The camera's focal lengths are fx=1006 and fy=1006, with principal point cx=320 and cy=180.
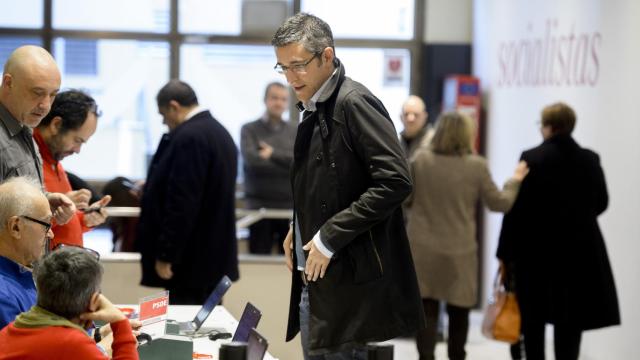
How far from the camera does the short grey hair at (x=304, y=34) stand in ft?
9.45

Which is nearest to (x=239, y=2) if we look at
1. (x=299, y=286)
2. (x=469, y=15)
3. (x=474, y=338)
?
(x=469, y=15)

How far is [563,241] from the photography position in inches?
215

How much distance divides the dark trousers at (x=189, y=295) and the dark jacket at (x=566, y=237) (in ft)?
5.97

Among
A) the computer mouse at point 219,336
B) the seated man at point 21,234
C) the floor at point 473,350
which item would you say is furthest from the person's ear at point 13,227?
the floor at point 473,350

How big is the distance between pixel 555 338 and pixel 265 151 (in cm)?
286

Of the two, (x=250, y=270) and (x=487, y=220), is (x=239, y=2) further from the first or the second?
(x=250, y=270)

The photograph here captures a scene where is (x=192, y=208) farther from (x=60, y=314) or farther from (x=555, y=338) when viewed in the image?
(x=60, y=314)

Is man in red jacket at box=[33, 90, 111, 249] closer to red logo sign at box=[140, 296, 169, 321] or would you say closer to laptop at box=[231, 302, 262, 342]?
red logo sign at box=[140, 296, 169, 321]

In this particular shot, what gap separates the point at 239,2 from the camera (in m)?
9.32

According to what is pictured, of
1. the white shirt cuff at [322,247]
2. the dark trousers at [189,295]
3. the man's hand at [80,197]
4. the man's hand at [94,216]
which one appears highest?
the white shirt cuff at [322,247]

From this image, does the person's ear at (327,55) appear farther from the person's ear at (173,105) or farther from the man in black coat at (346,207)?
the person's ear at (173,105)

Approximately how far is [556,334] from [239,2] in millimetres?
4952

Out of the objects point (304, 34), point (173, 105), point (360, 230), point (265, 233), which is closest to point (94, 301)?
point (360, 230)

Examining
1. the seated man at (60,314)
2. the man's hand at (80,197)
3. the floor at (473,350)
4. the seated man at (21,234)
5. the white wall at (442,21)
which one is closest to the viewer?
the seated man at (60,314)
